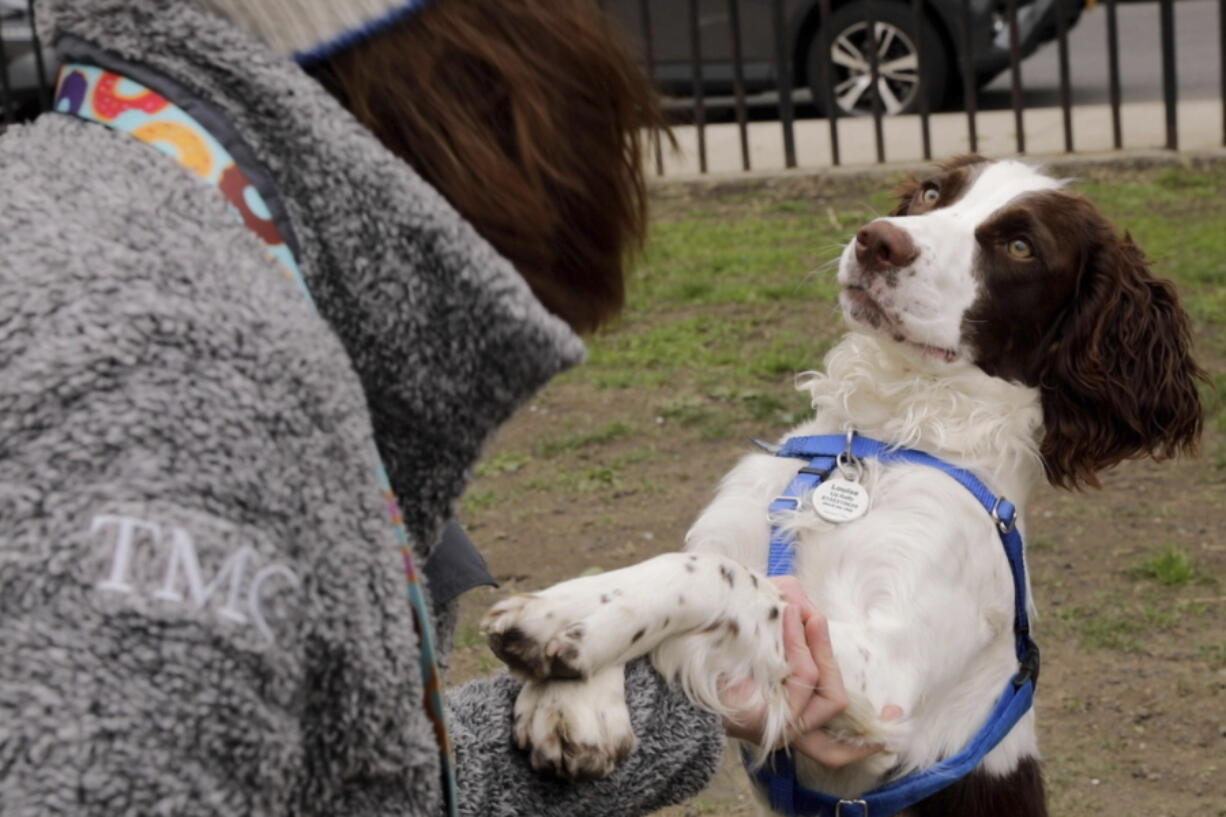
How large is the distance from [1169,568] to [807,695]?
8.54ft

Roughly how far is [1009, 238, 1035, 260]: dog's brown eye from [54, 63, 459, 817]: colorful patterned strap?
1979 mm

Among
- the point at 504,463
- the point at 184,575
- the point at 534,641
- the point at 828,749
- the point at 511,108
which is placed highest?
the point at 511,108

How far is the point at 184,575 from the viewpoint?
3.46 ft

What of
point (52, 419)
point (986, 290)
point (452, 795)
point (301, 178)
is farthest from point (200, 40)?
point (986, 290)

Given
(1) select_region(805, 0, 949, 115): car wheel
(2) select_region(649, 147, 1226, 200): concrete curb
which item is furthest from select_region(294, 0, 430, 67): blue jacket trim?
(1) select_region(805, 0, 949, 115): car wheel

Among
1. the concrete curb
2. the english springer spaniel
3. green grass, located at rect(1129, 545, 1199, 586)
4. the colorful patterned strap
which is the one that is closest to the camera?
the colorful patterned strap

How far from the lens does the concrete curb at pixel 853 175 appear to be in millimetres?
8508

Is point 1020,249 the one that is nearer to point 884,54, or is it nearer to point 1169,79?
point 1169,79

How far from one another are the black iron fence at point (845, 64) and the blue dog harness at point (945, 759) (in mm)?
5937

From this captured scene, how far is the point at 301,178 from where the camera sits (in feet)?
4.12

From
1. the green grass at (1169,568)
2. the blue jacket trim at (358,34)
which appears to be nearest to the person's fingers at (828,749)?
the blue jacket trim at (358,34)

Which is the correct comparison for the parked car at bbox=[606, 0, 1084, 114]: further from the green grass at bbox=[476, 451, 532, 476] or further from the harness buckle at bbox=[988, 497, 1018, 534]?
the harness buckle at bbox=[988, 497, 1018, 534]

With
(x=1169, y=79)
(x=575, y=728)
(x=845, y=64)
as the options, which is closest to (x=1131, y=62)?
(x=845, y=64)

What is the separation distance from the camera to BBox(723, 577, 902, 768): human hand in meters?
2.20
